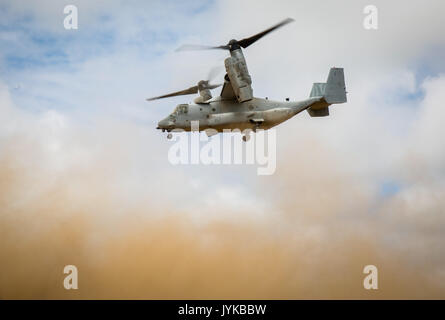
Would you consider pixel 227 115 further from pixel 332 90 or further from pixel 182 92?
pixel 332 90

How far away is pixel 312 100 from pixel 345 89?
324 centimetres

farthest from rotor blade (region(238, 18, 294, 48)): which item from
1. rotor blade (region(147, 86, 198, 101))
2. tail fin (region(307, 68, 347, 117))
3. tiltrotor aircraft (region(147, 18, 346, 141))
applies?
tail fin (region(307, 68, 347, 117))

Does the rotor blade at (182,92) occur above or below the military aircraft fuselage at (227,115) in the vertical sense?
above

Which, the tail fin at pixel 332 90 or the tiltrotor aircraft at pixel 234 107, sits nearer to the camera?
the tiltrotor aircraft at pixel 234 107

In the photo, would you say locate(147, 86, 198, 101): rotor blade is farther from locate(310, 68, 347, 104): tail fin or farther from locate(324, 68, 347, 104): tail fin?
locate(324, 68, 347, 104): tail fin

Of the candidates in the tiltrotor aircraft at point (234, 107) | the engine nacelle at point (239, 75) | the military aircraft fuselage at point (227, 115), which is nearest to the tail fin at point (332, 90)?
the tiltrotor aircraft at point (234, 107)

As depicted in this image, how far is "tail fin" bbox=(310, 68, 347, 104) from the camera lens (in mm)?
47713

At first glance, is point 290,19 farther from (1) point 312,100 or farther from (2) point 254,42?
(1) point 312,100

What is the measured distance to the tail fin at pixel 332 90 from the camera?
4771cm

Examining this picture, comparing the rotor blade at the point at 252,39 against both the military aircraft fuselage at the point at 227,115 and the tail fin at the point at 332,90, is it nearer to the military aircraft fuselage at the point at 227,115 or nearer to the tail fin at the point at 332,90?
the military aircraft fuselage at the point at 227,115

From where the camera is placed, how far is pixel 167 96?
47.4 metres
